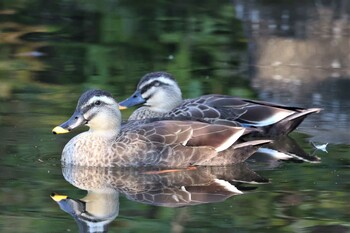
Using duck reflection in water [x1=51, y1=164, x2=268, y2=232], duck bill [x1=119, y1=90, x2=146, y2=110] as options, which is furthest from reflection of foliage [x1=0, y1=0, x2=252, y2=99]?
duck reflection in water [x1=51, y1=164, x2=268, y2=232]

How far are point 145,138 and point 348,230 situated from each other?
2724mm

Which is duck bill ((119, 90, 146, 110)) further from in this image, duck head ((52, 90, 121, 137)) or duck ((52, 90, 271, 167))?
duck ((52, 90, 271, 167))

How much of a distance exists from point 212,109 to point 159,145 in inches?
46.6

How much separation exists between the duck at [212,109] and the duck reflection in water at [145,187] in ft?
3.28

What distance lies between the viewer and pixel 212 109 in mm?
11789

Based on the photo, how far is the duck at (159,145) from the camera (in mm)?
10750

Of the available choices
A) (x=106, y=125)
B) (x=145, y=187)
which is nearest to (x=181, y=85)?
(x=106, y=125)

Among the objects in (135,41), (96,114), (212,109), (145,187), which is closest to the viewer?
(145,187)

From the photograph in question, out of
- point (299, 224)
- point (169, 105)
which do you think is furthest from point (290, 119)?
point (299, 224)

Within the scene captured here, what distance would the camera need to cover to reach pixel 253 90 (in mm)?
14031

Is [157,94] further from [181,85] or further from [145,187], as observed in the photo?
[145,187]

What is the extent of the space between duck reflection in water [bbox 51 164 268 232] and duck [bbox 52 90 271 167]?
8 cm

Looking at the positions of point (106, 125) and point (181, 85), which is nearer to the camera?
point (106, 125)

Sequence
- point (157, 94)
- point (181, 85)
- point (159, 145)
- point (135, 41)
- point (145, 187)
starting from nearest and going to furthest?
point (145, 187)
point (159, 145)
point (157, 94)
point (181, 85)
point (135, 41)
